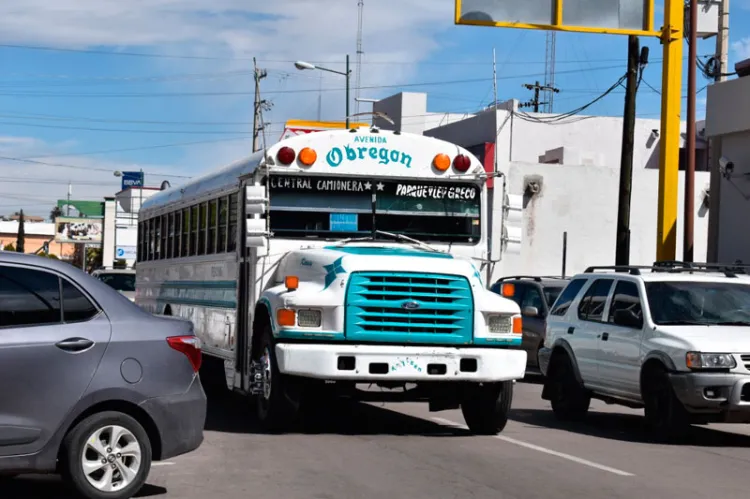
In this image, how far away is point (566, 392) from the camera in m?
14.5

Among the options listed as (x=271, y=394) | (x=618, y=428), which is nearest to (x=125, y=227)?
(x=618, y=428)

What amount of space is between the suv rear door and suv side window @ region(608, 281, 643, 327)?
275 inches

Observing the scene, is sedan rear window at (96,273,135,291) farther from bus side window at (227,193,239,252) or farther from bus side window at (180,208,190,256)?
bus side window at (227,193,239,252)

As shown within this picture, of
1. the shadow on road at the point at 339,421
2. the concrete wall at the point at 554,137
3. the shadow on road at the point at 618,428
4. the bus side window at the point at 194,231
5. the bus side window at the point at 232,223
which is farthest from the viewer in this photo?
the concrete wall at the point at 554,137

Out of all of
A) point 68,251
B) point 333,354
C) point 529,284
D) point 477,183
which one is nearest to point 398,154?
point 477,183

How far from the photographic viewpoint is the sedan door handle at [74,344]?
7.86 metres

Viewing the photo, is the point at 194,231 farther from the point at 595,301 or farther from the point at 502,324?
the point at 502,324

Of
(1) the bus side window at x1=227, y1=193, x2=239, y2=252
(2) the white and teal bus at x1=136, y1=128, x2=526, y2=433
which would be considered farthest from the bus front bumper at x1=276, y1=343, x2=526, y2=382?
(1) the bus side window at x1=227, y1=193, x2=239, y2=252

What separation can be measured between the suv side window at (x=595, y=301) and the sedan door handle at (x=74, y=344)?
7.74m

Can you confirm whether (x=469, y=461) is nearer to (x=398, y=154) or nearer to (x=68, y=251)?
(x=398, y=154)

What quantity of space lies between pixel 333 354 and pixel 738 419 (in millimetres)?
4146

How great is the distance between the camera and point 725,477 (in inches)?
393

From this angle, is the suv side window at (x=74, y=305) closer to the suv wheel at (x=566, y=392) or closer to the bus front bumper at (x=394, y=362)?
the bus front bumper at (x=394, y=362)

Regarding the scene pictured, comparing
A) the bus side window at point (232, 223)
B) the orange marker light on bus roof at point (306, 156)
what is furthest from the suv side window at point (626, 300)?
the bus side window at point (232, 223)
